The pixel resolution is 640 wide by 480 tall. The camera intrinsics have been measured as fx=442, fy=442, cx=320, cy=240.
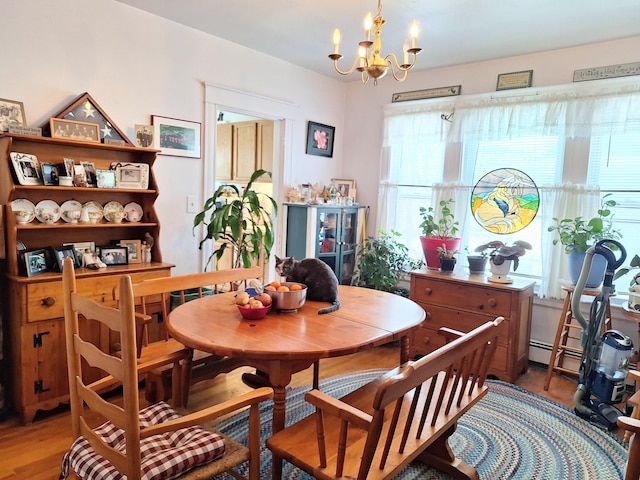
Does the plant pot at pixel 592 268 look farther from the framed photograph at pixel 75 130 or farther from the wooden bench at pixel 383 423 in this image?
the framed photograph at pixel 75 130

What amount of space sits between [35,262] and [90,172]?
0.64m

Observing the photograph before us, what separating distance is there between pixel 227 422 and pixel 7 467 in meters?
1.03

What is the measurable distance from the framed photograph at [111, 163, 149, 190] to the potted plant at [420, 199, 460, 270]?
87.6 inches

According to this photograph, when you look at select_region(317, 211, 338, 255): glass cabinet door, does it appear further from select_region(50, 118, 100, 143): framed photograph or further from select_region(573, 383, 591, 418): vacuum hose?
select_region(573, 383, 591, 418): vacuum hose

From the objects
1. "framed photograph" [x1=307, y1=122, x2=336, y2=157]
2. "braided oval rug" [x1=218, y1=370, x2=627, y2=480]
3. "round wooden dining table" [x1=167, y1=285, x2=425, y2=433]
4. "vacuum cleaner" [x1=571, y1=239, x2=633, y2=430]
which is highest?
"framed photograph" [x1=307, y1=122, x2=336, y2=157]

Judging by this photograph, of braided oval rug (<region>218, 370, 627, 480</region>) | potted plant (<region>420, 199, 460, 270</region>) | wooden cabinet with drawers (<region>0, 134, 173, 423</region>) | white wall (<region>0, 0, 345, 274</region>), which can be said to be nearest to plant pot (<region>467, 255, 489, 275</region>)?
potted plant (<region>420, 199, 460, 270</region>)

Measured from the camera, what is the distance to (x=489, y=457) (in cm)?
228

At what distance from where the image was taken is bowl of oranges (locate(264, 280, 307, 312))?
6.86ft

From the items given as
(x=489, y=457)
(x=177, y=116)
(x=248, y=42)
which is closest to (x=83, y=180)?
(x=177, y=116)

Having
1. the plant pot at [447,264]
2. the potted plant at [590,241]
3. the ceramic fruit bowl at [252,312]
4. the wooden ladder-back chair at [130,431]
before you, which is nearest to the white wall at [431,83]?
the potted plant at [590,241]

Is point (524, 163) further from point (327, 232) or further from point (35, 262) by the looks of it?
point (35, 262)

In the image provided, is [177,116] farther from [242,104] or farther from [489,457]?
Answer: [489,457]

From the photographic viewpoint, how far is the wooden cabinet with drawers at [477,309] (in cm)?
315

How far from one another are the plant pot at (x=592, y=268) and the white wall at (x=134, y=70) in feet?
8.89
